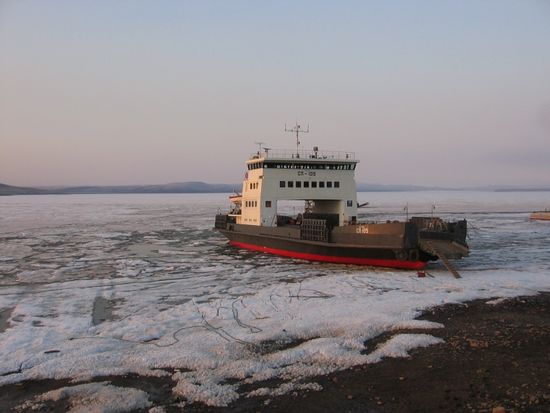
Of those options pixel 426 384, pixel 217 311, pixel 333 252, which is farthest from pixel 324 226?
pixel 426 384

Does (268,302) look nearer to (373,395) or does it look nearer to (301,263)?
(373,395)

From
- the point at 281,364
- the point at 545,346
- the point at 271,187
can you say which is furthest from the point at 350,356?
the point at 271,187

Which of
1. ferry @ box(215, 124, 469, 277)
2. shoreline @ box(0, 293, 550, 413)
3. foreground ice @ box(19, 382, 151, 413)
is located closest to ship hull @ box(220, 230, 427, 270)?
ferry @ box(215, 124, 469, 277)

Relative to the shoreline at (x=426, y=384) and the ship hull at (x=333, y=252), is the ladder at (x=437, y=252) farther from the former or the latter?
the shoreline at (x=426, y=384)

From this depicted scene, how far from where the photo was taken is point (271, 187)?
22844 millimetres

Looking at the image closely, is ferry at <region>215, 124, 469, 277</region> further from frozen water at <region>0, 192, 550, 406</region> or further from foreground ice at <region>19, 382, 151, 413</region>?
foreground ice at <region>19, 382, 151, 413</region>

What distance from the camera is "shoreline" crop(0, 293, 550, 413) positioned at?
6.26m

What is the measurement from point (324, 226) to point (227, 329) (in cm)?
1035

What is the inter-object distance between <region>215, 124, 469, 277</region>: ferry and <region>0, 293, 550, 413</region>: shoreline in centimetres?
830

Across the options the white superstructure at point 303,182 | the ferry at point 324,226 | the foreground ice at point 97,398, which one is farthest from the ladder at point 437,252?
the foreground ice at point 97,398

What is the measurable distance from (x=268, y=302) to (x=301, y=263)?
24.6 feet

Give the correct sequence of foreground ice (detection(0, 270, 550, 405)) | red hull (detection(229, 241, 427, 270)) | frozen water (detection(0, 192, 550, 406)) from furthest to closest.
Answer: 1. red hull (detection(229, 241, 427, 270))
2. frozen water (detection(0, 192, 550, 406))
3. foreground ice (detection(0, 270, 550, 405))

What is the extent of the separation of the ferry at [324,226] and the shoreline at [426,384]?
8302 mm

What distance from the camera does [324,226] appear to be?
1964 cm
